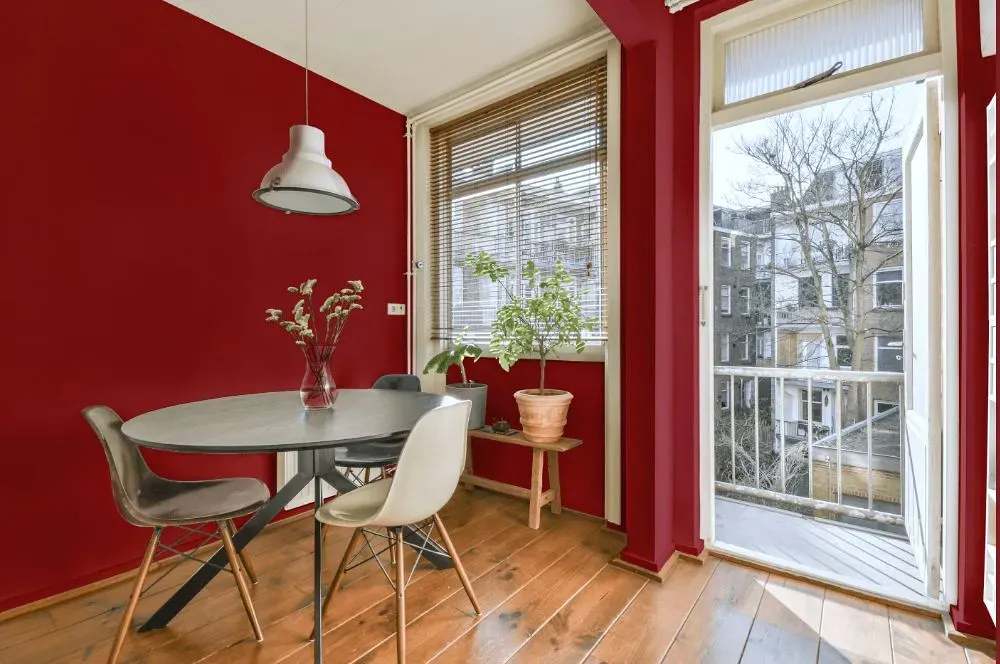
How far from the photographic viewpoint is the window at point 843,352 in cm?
267

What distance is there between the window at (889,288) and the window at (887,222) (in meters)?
0.17

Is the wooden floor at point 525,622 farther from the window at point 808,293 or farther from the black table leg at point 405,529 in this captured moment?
the window at point 808,293

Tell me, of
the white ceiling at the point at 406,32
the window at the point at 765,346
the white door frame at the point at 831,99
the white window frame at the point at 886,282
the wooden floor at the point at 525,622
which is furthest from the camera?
the window at the point at 765,346

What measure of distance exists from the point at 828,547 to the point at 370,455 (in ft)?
8.08

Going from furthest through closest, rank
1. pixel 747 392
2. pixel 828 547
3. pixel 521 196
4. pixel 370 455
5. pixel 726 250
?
pixel 747 392, pixel 521 196, pixel 726 250, pixel 828 547, pixel 370 455

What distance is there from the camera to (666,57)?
2.10 metres

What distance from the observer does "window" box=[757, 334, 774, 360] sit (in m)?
2.91

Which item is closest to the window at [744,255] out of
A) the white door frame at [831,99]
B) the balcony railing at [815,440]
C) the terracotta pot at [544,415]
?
the balcony railing at [815,440]

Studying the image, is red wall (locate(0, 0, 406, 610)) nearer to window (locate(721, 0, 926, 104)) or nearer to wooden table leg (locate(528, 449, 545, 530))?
wooden table leg (locate(528, 449, 545, 530))

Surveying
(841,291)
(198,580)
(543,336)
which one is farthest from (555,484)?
(841,291)

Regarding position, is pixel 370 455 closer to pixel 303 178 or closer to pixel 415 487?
pixel 415 487

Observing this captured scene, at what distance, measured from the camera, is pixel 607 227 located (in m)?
2.52

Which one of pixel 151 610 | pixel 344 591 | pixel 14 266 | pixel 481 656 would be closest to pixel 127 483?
pixel 151 610

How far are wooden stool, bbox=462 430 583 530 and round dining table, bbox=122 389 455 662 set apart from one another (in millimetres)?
649
